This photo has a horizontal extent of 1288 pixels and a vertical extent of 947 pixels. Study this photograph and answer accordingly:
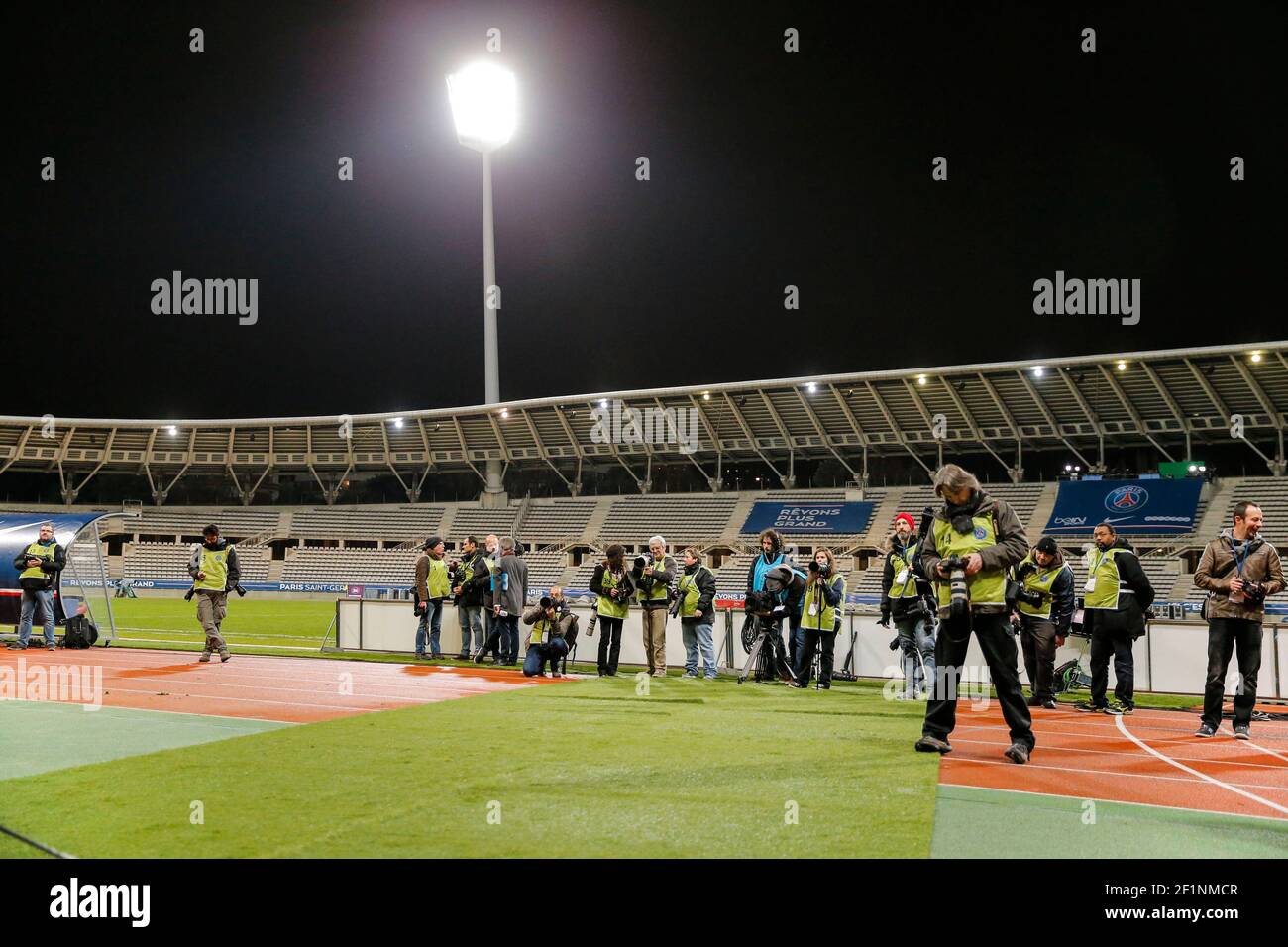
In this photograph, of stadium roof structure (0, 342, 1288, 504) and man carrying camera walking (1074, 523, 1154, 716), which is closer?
man carrying camera walking (1074, 523, 1154, 716)

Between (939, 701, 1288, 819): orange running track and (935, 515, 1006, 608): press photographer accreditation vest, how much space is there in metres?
1.18

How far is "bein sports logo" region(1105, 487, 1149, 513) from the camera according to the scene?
1415 inches

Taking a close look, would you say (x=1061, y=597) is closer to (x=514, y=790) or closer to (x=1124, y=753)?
(x=1124, y=753)

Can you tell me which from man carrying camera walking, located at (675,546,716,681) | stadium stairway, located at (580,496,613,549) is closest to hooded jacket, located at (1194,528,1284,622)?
man carrying camera walking, located at (675,546,716,681)

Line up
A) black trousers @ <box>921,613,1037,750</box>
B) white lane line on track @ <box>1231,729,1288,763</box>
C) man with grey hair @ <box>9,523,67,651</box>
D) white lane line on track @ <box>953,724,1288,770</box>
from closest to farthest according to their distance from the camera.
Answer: black trousers @ <box>921,613,1037,750</box> < white lane line on track @ <box>1231,729,1288,763</box> < white lane line on track @ <box>953,724,1288,770</box> < man with grey hair @ <box>9,523,67,651</box>

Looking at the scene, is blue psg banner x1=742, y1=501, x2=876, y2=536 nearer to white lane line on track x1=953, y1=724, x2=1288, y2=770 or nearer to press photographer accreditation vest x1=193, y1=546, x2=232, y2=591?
press photographer accreditation vest x1=193, y1=546, x2=232, y2=591

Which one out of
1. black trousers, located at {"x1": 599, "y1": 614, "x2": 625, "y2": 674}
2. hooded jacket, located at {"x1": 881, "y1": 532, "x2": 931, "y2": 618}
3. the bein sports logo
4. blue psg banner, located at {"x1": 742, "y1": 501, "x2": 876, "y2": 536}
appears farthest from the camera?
blue psg banner, located at {"x1": 742, "y1": 501, "x2": 876, "y2": 536}

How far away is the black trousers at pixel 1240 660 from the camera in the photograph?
8.46 metres

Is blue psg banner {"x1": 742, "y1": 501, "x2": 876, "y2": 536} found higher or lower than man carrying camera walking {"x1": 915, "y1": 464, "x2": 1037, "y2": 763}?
lower

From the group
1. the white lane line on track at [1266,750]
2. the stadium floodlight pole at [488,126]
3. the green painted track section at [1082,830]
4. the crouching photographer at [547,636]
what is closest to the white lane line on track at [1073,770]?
the green painted track section at [1082,830]

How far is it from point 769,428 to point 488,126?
2056cm

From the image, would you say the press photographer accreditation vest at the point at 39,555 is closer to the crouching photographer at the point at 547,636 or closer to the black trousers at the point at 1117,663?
the crouching photographer at the point at 547,636
